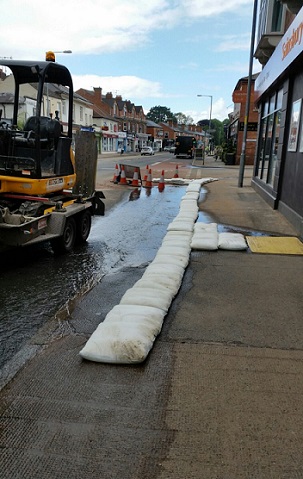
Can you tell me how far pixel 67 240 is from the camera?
6.95 metres

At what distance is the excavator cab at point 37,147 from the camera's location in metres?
6.20

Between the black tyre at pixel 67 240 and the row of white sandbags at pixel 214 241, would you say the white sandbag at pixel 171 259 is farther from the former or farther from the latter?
the black tyre at pixel 67 240

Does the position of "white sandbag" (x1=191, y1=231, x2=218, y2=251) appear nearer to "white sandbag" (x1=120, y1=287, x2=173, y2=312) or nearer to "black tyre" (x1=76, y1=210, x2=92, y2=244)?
"black tyre" (x1=76, y1=210, x2=92, y2=244)

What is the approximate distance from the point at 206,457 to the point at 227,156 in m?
38.7

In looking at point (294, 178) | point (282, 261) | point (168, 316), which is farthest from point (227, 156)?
point (168, 316)

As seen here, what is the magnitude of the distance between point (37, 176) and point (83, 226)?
63.9 inches

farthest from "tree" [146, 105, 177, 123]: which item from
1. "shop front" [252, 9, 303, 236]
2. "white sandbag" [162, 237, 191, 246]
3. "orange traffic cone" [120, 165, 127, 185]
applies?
"white sandbag" [162, 237, 191, 246]

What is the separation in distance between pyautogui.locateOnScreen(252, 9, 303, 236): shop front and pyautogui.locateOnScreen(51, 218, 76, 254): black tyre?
4413 millimetres

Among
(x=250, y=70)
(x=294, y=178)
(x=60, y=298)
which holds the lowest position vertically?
(x=60, y=298)

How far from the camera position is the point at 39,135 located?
6207 millimetres

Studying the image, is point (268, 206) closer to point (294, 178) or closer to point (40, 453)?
point (294, 178)

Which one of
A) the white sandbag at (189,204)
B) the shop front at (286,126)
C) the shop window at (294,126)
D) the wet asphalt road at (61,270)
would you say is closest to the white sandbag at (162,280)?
the wet asphalt road at (61,270)

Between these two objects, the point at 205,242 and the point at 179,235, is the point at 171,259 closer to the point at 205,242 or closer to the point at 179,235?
the point at 205,242

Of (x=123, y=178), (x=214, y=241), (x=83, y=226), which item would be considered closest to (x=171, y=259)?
(x=214, y=241)
